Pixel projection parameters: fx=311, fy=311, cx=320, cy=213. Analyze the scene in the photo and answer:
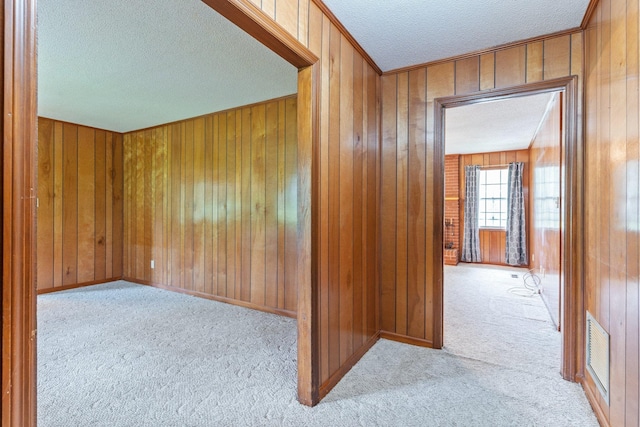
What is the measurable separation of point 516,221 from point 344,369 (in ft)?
19.0

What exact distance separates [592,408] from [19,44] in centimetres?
291

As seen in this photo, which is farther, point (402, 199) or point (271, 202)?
point (271, 202)

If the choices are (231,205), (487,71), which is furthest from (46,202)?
(487,71)

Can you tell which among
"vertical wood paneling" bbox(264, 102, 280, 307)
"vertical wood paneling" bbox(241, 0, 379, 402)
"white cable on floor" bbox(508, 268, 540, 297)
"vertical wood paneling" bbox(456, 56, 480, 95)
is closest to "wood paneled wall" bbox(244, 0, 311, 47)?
"vertical wood paneling" bbox(241, 0, 379, 402)

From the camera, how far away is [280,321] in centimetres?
327

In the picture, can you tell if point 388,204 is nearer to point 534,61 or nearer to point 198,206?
point 534,61

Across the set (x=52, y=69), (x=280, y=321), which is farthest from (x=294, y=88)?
(x=280, y=321)

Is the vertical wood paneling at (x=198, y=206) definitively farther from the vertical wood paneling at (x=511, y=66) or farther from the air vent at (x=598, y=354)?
the air vent at (x=598, y=354)

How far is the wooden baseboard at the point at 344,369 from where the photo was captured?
6.32 ft

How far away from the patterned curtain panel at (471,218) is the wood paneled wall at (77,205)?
6.80 m

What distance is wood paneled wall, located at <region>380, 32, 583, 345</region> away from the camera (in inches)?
97.4

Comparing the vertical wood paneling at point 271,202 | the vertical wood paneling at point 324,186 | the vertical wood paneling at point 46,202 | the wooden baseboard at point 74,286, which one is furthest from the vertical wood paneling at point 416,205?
the vertical wood paneling at point 46,202

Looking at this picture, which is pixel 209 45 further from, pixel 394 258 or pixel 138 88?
pixel 394 258

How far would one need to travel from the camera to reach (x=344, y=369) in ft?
7.11
